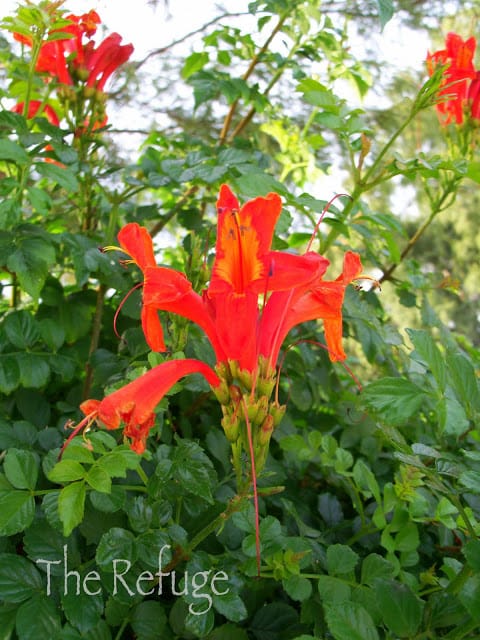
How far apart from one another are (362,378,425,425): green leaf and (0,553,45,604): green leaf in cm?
46

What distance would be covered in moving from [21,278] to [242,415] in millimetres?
493

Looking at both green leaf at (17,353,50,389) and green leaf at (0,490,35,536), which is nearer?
green leaf at (0,490,35,536)

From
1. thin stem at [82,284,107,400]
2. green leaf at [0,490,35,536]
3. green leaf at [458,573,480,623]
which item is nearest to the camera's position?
green leaf at [458,573,480,623]

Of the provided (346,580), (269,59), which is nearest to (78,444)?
(346,580)

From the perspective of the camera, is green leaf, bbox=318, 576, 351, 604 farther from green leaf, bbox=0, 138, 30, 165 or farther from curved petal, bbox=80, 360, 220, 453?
green leaf, bbox=0, 138, 30, 165

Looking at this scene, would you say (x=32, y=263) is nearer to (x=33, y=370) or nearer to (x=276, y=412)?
(x=33, y=370)

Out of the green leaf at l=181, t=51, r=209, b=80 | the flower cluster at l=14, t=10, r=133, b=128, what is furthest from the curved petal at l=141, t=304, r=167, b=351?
the green leaf at l=181, t=51, r=209, b=80

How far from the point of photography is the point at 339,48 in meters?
1.62

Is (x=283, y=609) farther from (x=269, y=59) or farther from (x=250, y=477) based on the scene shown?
(x=269, y=59)

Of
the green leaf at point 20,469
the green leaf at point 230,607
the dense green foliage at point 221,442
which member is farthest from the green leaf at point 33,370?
the green leaf at point 230,607

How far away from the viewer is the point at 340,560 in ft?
2.80

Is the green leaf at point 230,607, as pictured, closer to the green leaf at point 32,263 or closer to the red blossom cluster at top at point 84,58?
the green leaf at point 32,263

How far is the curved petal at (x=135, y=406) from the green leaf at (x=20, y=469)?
→ 0.12 meters

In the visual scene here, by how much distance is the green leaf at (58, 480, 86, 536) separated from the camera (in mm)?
701
